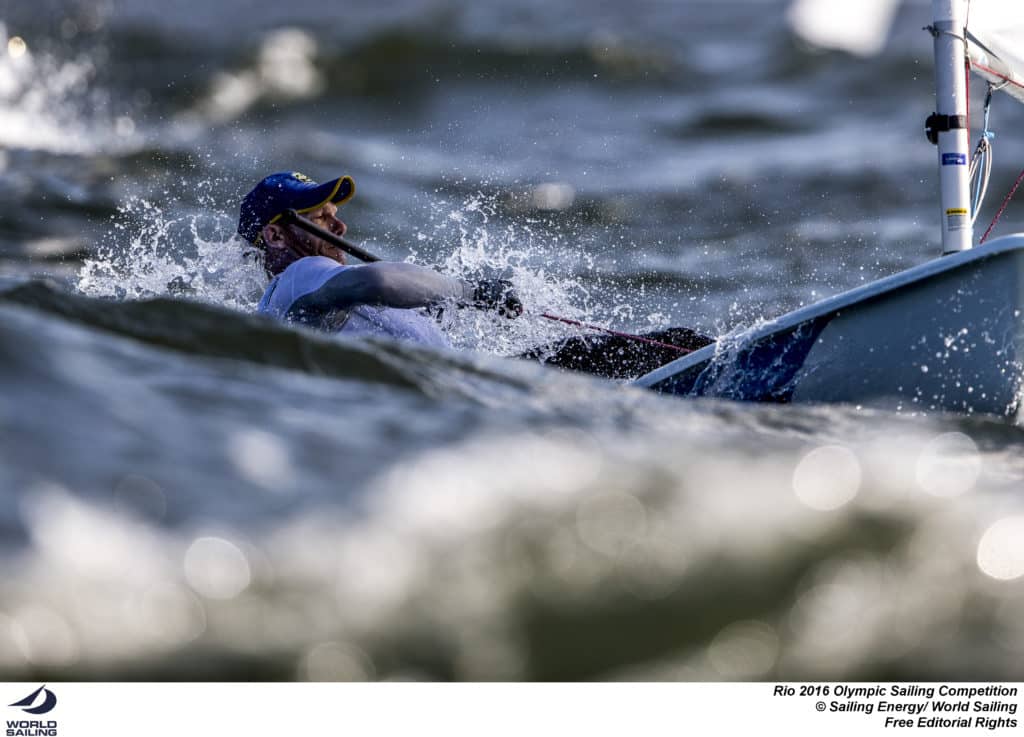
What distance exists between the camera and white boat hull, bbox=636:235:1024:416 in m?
2.86

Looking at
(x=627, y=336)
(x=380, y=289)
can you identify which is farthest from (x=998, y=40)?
(x=380, y=289)

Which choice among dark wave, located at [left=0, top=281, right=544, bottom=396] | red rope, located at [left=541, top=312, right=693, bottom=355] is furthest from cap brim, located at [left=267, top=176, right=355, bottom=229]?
dark wave, located at [left=0, top=281, right=544, bottom=396]

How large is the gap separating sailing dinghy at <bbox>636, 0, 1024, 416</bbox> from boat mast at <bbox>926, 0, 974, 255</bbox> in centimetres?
44

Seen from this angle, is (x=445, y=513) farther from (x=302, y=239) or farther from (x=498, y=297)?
(x=302, y=239)

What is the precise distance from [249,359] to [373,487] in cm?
76

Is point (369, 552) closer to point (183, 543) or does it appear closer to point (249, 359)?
point (183, 543)

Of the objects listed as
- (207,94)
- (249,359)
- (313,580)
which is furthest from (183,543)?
(207,94)

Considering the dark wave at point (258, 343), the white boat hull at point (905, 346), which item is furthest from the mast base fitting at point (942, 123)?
the dark wave at point (258, 343)

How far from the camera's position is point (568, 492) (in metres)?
1.97

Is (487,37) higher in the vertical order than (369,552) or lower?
higher
